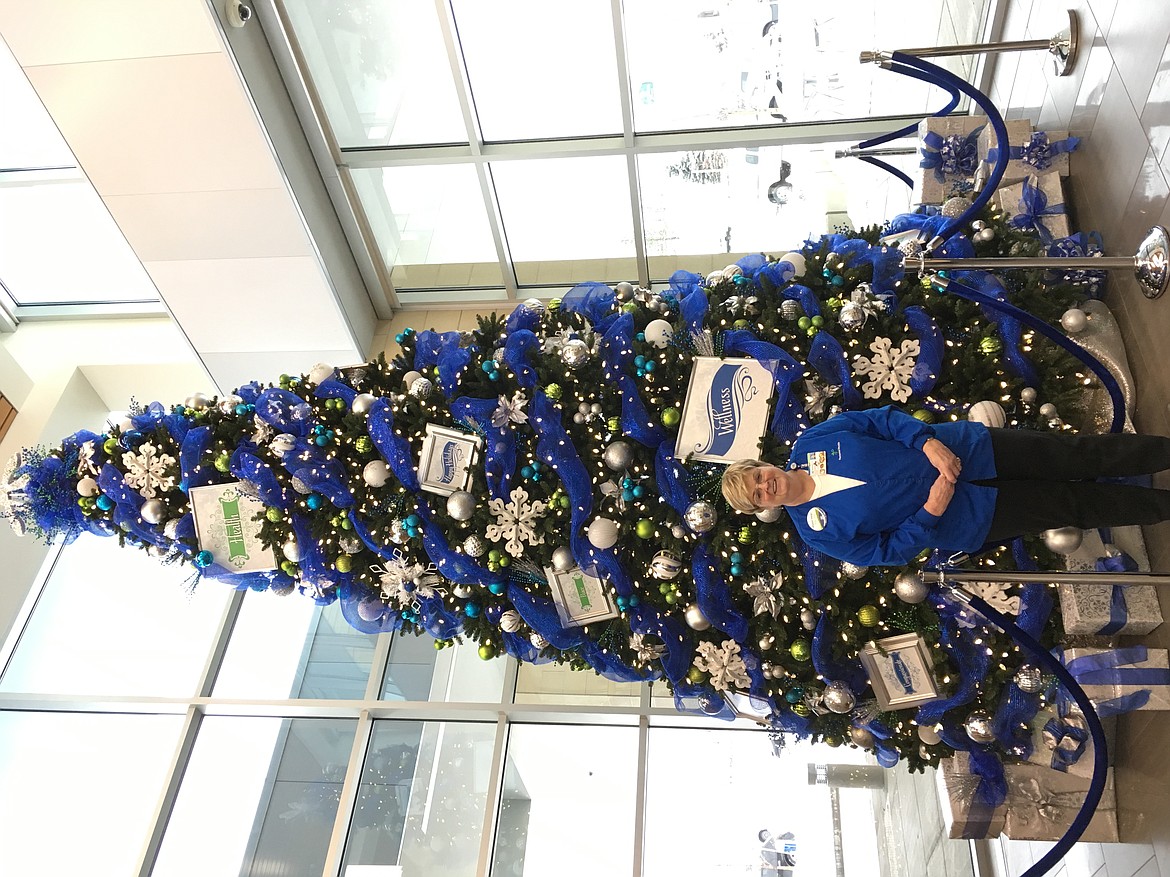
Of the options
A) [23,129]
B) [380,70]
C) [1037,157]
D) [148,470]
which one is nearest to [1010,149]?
[1037,157]

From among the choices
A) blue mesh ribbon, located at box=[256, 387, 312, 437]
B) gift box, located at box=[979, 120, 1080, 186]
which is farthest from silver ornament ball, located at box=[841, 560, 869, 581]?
blue mesh ribbon, located at box=[256, 387, 312, 437]

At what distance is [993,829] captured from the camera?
299 centimetres

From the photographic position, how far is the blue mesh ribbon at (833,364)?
269 cm

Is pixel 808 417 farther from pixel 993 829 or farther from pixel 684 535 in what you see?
pixel 993 829

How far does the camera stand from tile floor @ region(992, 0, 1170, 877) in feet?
8.61

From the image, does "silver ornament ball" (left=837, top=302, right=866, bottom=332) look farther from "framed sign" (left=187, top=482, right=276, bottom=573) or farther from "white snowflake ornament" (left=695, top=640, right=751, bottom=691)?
"framed sign" (left=187, top=482, right=276, bottom=573)

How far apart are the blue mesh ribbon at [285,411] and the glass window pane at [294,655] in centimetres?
233

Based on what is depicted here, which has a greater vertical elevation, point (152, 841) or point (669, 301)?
point (669, 301)

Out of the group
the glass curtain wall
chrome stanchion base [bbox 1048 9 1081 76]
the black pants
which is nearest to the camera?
the black pants

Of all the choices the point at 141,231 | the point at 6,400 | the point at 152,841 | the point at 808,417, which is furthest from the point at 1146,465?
the point at 6,400

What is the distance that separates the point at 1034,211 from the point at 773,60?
7.19ft

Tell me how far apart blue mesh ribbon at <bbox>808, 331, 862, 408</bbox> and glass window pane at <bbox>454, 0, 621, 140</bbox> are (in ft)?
9.79

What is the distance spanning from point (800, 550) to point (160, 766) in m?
4.16

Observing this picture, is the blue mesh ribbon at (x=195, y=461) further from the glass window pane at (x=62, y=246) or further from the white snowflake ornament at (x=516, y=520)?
the glass window pane at (x=62, y=246)
